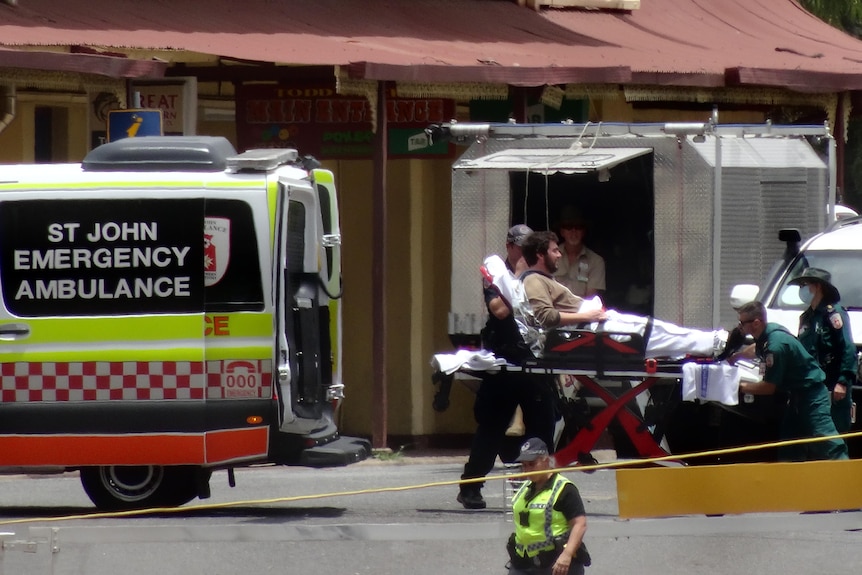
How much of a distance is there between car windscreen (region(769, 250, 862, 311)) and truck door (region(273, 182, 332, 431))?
12.3 feet

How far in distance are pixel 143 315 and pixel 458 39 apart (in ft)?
20.9

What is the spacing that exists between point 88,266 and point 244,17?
5.63 m

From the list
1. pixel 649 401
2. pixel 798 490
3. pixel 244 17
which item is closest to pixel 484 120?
pixel 244 17

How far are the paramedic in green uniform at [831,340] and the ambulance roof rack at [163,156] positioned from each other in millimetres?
4001

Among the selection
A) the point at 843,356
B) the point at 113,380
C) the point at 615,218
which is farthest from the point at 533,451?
the point at 615,218

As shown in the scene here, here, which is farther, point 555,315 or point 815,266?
point 815,266

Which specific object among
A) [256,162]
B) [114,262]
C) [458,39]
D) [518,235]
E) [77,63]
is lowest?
[114,262]

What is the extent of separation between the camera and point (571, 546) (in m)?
7.60

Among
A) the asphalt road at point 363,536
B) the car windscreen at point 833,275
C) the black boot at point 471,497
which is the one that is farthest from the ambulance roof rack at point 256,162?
the car windscreen at point 833,275

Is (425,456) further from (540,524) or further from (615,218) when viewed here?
(540,524)

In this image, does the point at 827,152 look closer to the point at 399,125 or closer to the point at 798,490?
the point at 399,125

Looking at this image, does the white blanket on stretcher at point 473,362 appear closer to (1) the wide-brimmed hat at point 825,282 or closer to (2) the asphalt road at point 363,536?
(2) the asphalt road at point 363,536

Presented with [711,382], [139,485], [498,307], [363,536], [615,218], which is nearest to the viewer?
[363,536]

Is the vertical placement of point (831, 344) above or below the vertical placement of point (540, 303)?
below
